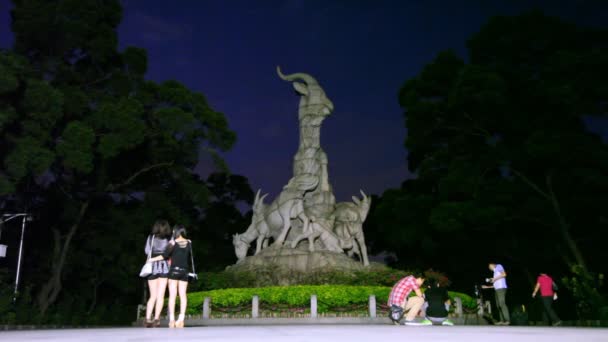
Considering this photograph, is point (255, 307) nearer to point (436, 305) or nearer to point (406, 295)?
point (406, 295)

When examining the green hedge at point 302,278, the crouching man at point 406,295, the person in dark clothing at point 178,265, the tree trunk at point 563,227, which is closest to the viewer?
the person in dark clothing at point 178,265

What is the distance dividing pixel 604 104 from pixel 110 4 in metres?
19.8

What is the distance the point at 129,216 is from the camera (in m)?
28.5

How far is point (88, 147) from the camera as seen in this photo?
23.3 meters

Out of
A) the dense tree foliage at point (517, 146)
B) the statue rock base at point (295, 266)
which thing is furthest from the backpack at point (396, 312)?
the dense tree foliage at point (517, 146)

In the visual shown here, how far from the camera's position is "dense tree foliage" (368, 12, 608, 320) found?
24297 millimetres

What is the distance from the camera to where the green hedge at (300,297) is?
55.7 ft

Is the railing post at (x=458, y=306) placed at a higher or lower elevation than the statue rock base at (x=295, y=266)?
lower

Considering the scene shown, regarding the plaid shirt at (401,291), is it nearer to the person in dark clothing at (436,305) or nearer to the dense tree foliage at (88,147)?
the person in dark clothing at (436,305)

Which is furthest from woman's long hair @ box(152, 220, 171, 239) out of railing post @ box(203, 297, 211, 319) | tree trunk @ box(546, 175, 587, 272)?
tree trunk @ box(546, 175, 587, 272)

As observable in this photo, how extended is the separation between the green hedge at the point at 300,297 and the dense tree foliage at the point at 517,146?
896cm

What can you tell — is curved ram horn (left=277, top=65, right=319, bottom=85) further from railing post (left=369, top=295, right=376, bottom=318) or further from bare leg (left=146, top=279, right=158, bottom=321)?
bare leg (left=146, top=279, right=158, bottom=321)

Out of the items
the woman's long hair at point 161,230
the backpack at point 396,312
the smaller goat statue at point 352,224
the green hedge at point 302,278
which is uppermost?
the smaller goat statue at point 352,224

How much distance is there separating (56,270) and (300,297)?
13666mm
